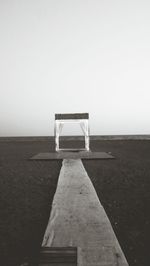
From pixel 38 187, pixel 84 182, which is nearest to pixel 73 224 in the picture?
pixel 84 182

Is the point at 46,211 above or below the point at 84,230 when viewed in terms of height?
below

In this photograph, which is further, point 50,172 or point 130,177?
point 50,172

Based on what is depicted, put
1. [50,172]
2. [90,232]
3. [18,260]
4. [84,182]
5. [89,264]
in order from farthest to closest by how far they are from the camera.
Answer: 1. [50,172]
2. [84,182]
3. [90,232]
4. [18,260]
5. [89,264]

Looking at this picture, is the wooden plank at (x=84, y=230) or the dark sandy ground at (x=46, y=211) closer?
the wooden plank at (x=84, y=230)

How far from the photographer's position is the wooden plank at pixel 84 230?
1098mm

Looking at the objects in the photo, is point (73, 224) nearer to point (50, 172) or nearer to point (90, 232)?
point (90, 232)

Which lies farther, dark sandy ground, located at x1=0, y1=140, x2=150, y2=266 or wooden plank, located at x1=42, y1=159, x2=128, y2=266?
dark sandy ground, located at x1=0, y1=140, x2=150, y2=266

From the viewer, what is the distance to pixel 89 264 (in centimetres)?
103

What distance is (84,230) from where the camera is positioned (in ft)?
4.55

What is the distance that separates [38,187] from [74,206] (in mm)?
1113

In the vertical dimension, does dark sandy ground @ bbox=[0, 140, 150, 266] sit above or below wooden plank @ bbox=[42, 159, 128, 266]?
below

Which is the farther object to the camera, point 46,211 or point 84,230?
point 46,211

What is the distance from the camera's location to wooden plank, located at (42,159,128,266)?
110cm

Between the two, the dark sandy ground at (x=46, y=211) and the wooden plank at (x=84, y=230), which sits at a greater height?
the wooden plank at (x=84, y=230)
